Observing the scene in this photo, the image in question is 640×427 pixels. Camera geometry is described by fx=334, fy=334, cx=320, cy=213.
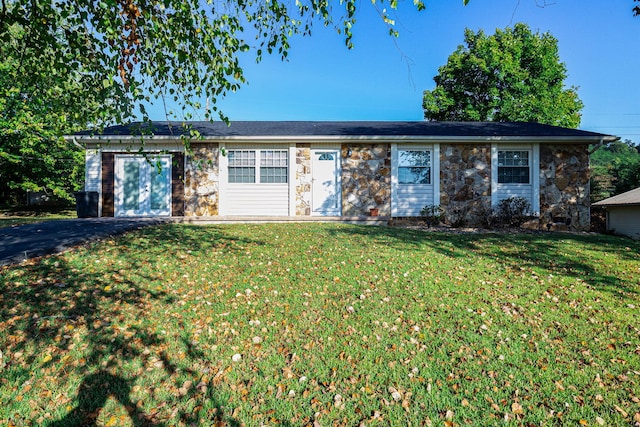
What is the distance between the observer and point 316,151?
38.6 feet

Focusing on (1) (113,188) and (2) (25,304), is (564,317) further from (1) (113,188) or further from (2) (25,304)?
(1) (113,188)

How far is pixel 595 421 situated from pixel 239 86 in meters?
4.68

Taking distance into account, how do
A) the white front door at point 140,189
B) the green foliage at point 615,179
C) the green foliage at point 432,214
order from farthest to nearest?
the green foliage at point 615,179, the white front door at point 140,189, the green foliage at point 432,214

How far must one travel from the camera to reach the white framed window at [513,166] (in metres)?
11.7

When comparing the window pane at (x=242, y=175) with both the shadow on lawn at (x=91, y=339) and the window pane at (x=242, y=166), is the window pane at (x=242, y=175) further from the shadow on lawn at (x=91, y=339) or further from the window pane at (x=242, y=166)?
the shadow on lawn at (x=91, y=339)

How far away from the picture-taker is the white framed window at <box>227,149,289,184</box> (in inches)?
464

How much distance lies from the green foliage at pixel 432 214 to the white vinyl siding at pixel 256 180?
4.75 metres

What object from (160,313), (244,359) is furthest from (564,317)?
(160,313)

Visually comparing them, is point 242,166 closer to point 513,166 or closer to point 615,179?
point 513,166

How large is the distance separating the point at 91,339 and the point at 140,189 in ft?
31.6

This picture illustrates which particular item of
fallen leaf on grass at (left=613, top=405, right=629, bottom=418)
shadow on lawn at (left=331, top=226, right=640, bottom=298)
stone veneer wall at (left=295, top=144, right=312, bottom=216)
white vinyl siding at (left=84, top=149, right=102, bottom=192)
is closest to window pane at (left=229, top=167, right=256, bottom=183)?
stone veneer wall at (left=295, top=144, right=312, bottom=216)

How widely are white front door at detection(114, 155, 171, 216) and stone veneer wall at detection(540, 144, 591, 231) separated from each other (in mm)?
13084

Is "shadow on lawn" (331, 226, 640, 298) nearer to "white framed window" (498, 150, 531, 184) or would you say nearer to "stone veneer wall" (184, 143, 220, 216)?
"white framed window" (498, 150, 531, 184)

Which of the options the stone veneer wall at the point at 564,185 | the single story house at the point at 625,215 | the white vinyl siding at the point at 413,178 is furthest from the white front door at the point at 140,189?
the single story house at the point at 625,215
